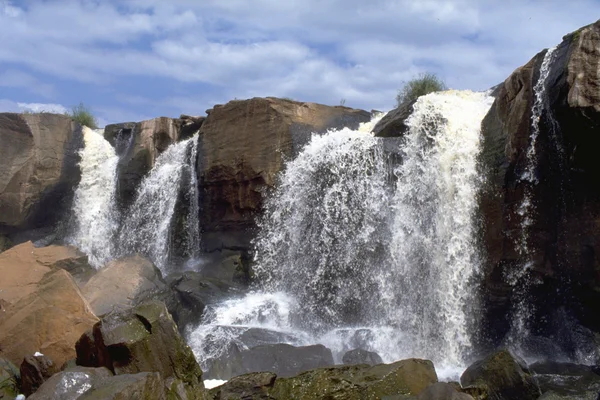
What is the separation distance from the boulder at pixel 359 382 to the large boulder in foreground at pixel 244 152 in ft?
25.8

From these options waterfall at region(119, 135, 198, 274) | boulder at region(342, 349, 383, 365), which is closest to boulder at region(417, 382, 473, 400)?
boulder at region(342, 349, 383, 365)

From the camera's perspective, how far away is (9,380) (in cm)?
830

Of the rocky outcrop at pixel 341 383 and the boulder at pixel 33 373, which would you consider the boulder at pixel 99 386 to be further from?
the boulder at pixel 33 373

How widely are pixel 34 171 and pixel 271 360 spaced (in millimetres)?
11271

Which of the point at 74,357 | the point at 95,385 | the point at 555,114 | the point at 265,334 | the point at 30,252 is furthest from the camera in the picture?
the point at 30,252

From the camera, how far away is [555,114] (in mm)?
10367

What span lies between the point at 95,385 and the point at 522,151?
772cm

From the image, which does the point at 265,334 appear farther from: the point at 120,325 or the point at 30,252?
the point at 30,252

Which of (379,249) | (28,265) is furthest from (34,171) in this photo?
(379,249)

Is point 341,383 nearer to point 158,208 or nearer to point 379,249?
point 379,249

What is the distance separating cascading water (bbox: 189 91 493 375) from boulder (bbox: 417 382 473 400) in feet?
15.1

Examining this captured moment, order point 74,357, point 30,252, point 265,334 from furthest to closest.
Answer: point 30,252 < point 265,334 < point 74,357

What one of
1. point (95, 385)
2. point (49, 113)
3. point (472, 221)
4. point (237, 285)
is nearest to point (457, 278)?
point (472, 221)

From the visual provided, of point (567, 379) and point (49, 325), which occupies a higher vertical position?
point (49, 325)
